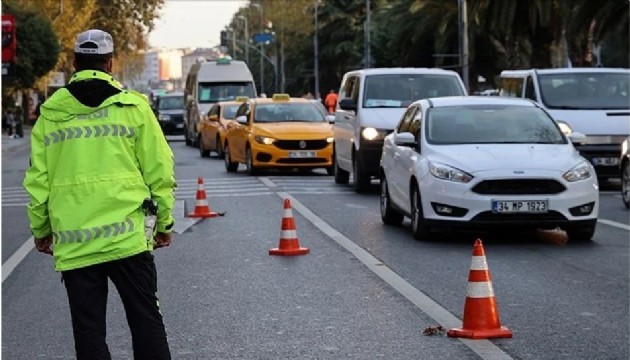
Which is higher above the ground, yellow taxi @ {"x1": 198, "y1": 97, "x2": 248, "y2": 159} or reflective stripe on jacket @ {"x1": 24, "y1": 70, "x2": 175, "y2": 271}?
reflective stripe on jacket @ {"x1": 24, "y1": 70, "x2": 175, "y2": 271}

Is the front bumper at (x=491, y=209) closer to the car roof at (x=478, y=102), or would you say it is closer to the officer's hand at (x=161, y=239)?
the car roof at (x=478, y=102)

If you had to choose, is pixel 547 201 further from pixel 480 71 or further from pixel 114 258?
pixel 480 71

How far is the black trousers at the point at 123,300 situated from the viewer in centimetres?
569

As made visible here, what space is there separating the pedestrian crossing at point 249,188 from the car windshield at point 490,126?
6.95 metres

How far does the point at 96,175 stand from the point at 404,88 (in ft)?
57.4

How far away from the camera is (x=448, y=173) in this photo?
14.4m

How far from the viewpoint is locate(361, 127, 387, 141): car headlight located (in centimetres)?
2170

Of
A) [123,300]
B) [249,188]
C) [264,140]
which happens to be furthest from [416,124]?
[264,140]

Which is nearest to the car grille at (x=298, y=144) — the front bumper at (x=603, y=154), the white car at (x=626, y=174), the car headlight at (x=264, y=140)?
the car headlight at (x=264, y=140)

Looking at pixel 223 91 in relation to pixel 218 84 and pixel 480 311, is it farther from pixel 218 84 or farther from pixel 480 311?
pixel 480 311

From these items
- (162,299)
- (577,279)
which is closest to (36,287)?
(162,299)

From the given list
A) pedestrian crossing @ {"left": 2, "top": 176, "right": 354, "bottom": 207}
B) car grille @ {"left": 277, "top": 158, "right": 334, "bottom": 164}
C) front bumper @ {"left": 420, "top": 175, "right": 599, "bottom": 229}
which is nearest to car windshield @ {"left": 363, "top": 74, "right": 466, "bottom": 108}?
pedestrian crossing @ {"left": 2, "top": 176, "right": 354, "bottom": 207}

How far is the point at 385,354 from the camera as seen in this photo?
8258mm

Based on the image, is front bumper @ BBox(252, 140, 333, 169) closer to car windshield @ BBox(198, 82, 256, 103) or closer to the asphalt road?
the asphalt road
